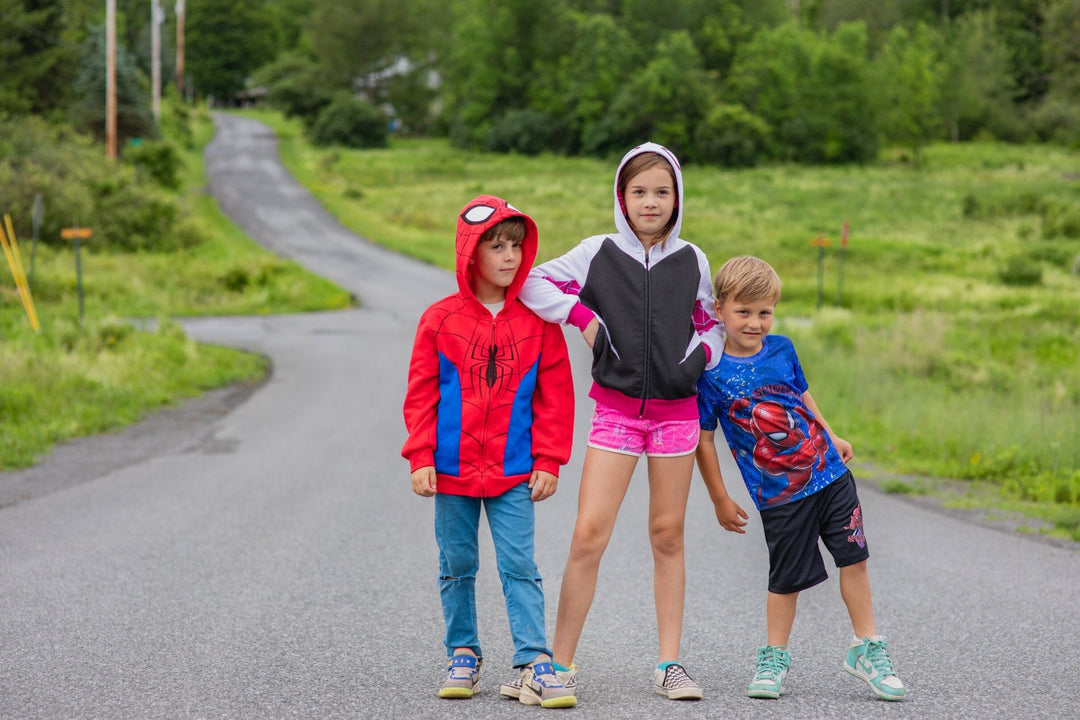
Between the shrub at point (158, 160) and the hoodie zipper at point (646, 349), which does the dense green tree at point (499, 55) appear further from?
the hoodie zipper at point (646, 349)

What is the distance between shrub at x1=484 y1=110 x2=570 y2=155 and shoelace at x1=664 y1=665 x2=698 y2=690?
81316 millimetres

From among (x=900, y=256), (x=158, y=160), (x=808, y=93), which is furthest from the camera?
(x=808, y=93)

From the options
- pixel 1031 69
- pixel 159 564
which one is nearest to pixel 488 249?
pixel 159 564

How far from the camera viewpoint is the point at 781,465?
13.6 ft

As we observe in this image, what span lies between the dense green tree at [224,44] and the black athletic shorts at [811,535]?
119 metres

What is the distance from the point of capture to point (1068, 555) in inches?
264

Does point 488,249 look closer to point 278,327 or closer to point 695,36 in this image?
point 278,327

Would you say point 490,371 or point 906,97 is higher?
point 906,97

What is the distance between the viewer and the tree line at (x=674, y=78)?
78750 mm

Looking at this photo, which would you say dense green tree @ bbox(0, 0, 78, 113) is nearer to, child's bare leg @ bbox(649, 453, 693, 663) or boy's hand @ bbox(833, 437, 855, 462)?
child's bare leg @ bbox(649, 453, 693, 663)

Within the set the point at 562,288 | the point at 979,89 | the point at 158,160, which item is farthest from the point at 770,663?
the point at 979,89

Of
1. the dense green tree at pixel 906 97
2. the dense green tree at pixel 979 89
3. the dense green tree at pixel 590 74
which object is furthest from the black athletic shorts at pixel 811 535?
the dense green tree at pixel 979 89

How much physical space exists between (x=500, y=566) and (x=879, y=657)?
142 centimetres

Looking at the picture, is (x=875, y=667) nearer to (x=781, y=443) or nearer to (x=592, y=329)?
(x=781, y=443)
